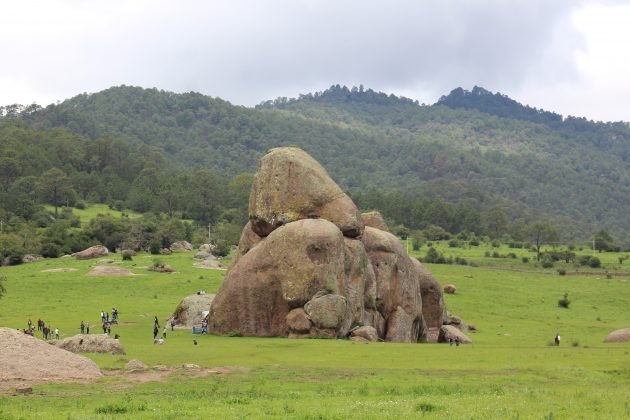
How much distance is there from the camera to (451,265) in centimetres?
13450

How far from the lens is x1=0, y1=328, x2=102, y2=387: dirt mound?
3312 cm

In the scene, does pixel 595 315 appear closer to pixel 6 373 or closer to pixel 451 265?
pixel 451 265

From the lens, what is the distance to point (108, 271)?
100 m

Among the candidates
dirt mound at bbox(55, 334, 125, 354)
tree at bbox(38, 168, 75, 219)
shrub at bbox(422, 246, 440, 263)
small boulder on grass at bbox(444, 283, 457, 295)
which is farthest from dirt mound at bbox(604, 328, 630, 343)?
tree at bbox(38, 168, 75, 219)

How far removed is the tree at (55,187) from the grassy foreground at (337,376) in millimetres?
90628

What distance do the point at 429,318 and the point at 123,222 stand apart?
86.9 metres

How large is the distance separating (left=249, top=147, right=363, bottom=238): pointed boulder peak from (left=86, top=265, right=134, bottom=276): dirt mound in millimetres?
43196

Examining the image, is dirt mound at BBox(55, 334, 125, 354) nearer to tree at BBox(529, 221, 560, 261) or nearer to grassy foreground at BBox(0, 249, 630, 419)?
grassy foreground at BBox(0, 249, 630, 419)

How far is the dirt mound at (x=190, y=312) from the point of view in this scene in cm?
6278

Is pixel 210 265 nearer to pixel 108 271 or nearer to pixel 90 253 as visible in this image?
pixel 108 271

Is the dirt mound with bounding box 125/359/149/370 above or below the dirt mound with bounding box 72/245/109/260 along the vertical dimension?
below

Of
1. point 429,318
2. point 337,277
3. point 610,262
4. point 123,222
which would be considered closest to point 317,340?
point 337,277

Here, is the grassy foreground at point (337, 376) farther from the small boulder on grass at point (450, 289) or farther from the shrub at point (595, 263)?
the shrub at point (595, 263)

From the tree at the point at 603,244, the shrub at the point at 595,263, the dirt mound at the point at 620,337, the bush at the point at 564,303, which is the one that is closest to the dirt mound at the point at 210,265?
the bush at the point at 564,303
